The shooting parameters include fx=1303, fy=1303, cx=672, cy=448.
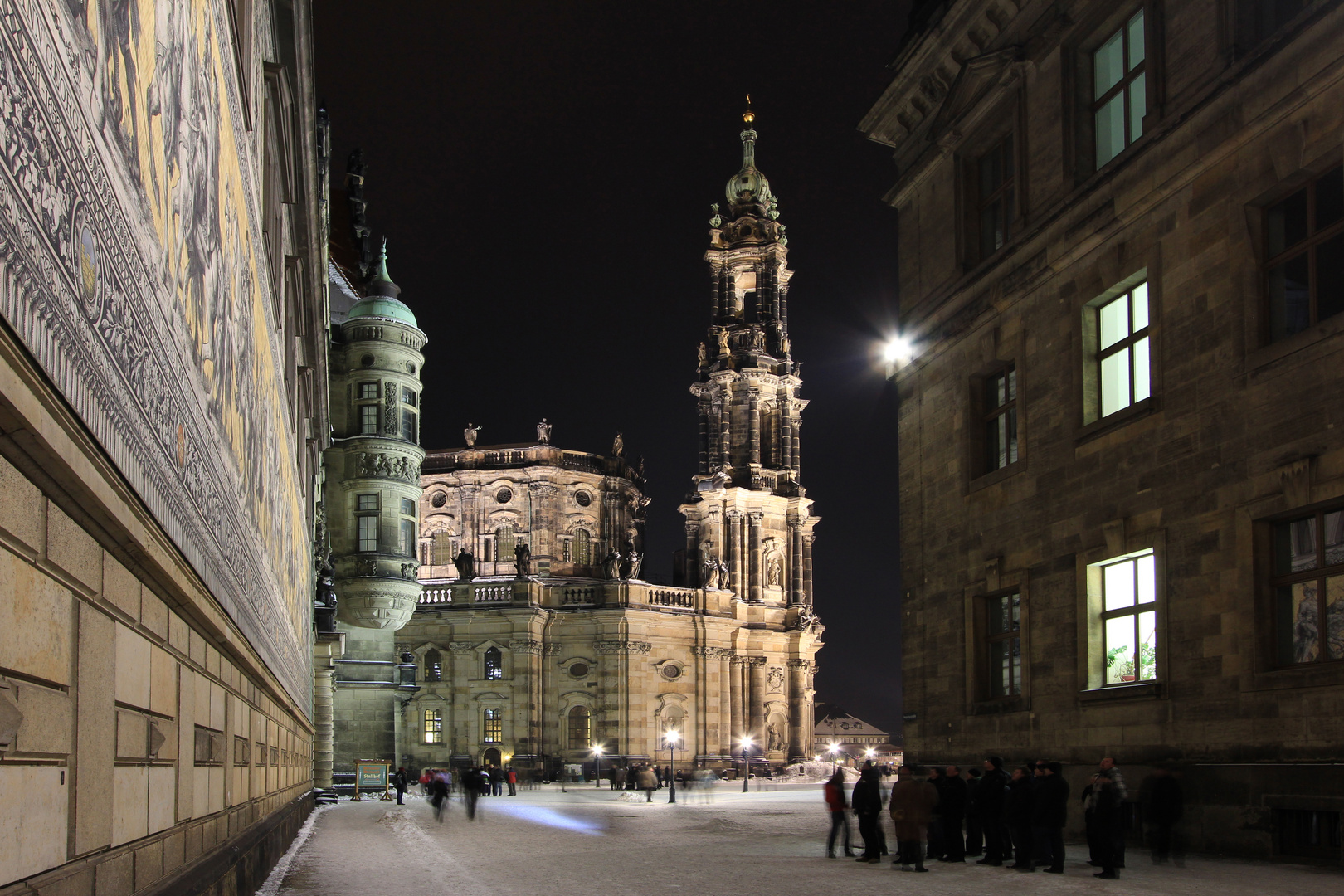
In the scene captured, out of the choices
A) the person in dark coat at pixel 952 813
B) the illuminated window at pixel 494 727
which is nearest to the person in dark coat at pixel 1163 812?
the person in dark coat at pixel 952 813

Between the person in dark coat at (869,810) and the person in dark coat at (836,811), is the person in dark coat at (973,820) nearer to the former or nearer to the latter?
the person in dark coat at (869,810)

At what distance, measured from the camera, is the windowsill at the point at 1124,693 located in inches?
681

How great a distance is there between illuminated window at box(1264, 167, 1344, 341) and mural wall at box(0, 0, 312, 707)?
37.7 ft

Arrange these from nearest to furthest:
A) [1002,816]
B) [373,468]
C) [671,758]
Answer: [1002,816]
[373,468]
[671,758]

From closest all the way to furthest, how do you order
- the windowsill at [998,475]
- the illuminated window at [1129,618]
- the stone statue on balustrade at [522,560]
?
the illuminated window at [1129,618], the windowsill at [998,475], the stone statue on balustrade at [522,560]

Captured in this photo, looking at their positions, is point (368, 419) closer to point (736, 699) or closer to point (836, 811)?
point (836, 811)

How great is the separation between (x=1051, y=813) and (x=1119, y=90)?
10.8m

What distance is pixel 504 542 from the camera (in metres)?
84.1

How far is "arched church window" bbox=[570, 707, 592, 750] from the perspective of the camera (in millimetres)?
70188

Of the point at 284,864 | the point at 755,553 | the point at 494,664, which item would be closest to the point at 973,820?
the point at 284,864

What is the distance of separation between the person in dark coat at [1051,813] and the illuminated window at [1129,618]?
3.29m

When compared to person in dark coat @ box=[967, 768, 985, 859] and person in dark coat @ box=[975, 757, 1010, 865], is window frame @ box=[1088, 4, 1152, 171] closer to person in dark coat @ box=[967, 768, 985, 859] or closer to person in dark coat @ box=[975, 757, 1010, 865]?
person in dark coat @ box=[975, 757, 1010, 865]

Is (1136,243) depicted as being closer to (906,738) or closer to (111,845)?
(906,738)

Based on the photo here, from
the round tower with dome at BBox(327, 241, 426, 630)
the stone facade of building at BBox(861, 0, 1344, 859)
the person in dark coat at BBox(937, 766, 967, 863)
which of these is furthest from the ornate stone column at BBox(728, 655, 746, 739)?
the person in dark coat at BBox(937, 766, 967, 863)
